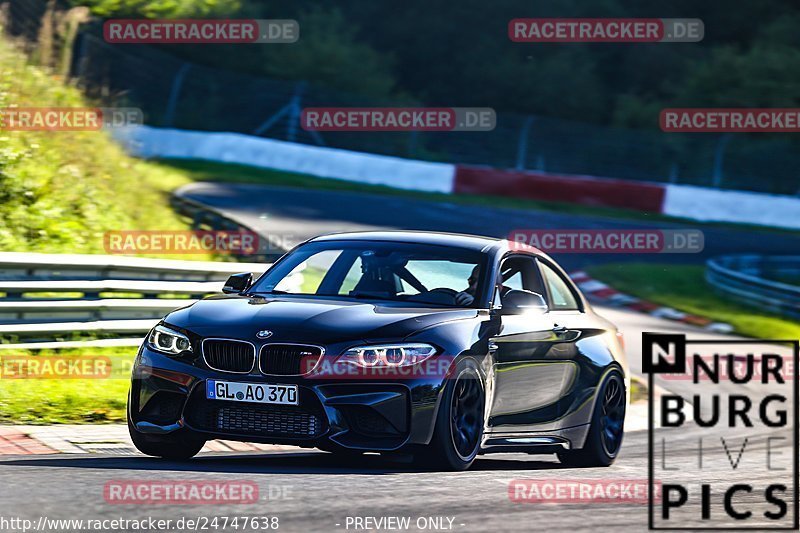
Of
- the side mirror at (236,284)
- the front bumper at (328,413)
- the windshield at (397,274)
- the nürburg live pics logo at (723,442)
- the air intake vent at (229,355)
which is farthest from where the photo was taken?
the side mirror at (236,284)

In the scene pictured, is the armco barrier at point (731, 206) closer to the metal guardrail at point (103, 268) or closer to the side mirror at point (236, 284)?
the metal guardrail at point (103, 268)

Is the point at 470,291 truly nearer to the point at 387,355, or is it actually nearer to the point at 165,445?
the point at 387,355

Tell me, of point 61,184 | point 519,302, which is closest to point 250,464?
point 519,302

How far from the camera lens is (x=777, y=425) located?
41.1 ft

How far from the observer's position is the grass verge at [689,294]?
19422 mm

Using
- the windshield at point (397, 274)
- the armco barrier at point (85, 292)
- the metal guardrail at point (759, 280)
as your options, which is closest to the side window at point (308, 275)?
the windshield at point (397, 274)

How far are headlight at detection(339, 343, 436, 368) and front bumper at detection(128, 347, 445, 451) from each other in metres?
0.10

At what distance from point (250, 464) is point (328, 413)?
0.79m

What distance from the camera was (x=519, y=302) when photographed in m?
7.86

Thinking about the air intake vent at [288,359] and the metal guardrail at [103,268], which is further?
the metal guardrail at [103,268]

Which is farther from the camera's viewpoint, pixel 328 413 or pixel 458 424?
pixel 458 424

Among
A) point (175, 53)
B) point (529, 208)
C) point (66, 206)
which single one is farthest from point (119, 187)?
point (175, 53)

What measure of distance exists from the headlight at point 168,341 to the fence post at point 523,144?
79.3ft

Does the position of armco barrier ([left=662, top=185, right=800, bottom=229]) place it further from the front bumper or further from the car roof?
the front bumper
